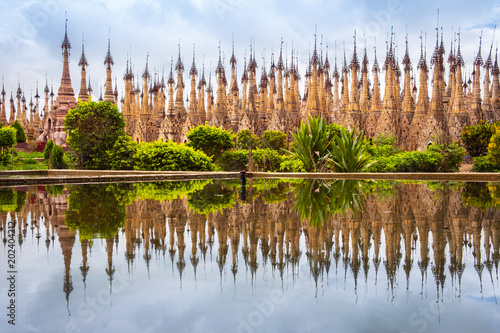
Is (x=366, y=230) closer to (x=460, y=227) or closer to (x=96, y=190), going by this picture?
(x=460, y=227)

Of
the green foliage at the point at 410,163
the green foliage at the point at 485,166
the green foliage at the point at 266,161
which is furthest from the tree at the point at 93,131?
the green foliage at the point at 485,166

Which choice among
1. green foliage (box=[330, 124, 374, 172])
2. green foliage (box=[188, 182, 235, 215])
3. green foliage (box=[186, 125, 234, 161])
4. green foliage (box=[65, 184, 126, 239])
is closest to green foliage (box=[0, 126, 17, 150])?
green foliage (box=[186, 125, 234, 161])

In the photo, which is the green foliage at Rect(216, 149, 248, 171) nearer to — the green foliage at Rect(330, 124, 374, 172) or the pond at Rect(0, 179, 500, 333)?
the green foliage at Rect(330, 124, 374, 172)

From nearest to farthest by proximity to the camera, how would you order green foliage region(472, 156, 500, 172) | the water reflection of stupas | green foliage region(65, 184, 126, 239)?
the water reflection of stupas → green foliage region(65, 184, 126, 239) → green foliage region(472, 156, 500, 172)

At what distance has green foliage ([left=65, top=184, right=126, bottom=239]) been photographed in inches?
270

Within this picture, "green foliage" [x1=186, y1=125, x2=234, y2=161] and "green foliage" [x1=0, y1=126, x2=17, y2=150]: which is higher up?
"green foliage" [x1=0, y1=126, x2=17, y2=150]

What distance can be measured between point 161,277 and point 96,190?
8287 mm

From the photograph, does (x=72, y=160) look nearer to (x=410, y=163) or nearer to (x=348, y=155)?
(x=348, y=155)

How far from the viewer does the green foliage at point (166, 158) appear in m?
20.4

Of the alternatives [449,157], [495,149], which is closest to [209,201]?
[495,149]

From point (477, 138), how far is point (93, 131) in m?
20.4

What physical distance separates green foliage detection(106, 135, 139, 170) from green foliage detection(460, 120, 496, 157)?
18523mm

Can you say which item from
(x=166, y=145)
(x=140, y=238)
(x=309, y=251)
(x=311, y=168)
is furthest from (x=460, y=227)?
(x=166, y=145)

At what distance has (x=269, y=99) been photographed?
45.6 m
